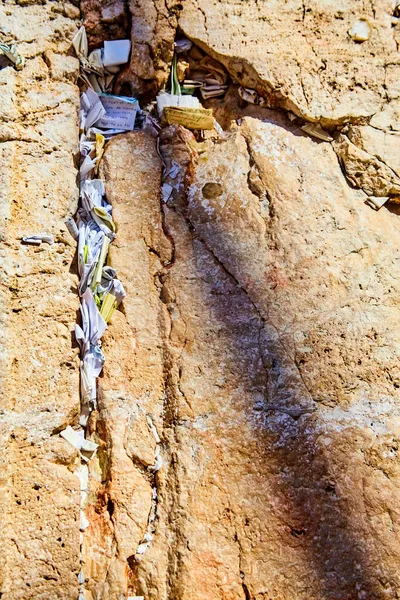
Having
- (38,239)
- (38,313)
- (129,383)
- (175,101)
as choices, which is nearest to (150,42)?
(175,101)

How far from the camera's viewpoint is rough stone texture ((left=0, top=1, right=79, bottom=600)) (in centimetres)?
120

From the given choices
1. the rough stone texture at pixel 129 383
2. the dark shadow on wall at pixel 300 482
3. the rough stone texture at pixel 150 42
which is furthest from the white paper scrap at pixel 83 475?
the rough stone texture at pixel 150 42

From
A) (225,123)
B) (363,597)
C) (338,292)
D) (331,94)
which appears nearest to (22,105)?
(225,123)

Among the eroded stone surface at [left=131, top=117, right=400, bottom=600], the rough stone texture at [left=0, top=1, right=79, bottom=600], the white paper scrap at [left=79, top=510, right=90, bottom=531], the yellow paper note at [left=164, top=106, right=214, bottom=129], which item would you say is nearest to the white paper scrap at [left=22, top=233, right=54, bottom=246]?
the rough stone texture at [left=0, top=1, right=79, bottom=600]

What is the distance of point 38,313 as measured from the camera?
135cm

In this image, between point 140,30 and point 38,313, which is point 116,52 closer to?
point 140,30

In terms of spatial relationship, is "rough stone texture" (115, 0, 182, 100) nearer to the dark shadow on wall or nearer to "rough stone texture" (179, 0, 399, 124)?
"rough stone texture" (179, 0, 399, 124)

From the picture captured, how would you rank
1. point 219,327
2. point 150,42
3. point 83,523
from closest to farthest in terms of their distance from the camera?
1. point 83,523
2. point 219,327
3. point 150,42

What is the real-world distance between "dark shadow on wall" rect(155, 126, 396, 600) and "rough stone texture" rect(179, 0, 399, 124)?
0.51 metres

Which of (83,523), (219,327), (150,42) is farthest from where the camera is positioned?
(150,42)

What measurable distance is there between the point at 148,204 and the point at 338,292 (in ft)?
1.57

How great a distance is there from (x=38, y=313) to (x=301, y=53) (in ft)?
2.95

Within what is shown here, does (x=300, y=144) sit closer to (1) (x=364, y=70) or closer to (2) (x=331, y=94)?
(2) (x=331, y=94)

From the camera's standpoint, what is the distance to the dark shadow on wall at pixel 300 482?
1191 mm
